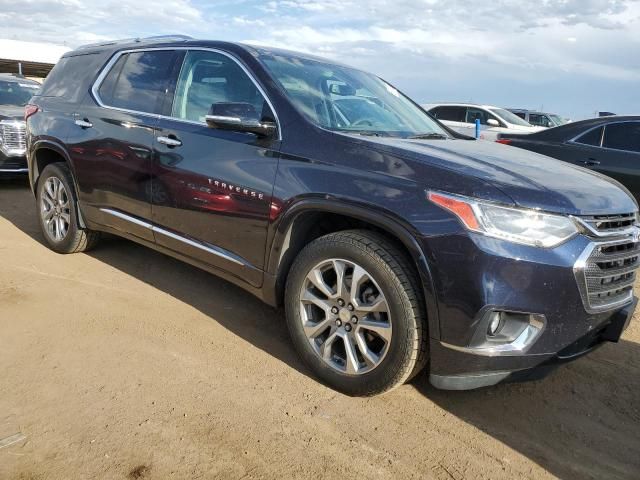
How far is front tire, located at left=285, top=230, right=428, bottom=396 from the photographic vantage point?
8.86 feet

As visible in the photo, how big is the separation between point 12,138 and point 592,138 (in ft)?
25.5

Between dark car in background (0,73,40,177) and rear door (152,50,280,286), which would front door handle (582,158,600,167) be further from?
dark car in background (0,73,40,177)

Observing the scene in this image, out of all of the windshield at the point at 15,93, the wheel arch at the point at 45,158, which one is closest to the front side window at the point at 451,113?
the windshield at the point at 15,93

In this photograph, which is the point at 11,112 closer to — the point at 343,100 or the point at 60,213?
the point at 60,213

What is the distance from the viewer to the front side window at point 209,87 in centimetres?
353

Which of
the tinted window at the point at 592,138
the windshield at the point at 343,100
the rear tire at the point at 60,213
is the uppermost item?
the windshield at the point at 343,100

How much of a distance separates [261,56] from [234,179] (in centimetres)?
86

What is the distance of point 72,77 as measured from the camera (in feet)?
16.3

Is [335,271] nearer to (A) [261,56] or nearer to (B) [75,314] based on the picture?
(A) [261,56]

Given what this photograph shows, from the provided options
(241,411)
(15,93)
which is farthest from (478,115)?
(241,411)

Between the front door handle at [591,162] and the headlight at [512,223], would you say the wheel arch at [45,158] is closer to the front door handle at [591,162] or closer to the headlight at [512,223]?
the headlight at [512,223]

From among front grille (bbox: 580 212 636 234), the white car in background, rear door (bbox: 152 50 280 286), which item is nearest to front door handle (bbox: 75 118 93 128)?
rear door (bbox: 152 50 280 286)

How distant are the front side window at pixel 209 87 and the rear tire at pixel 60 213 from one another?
160cm

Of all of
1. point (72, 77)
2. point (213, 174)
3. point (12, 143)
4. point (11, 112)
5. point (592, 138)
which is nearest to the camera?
point (213, 174)
